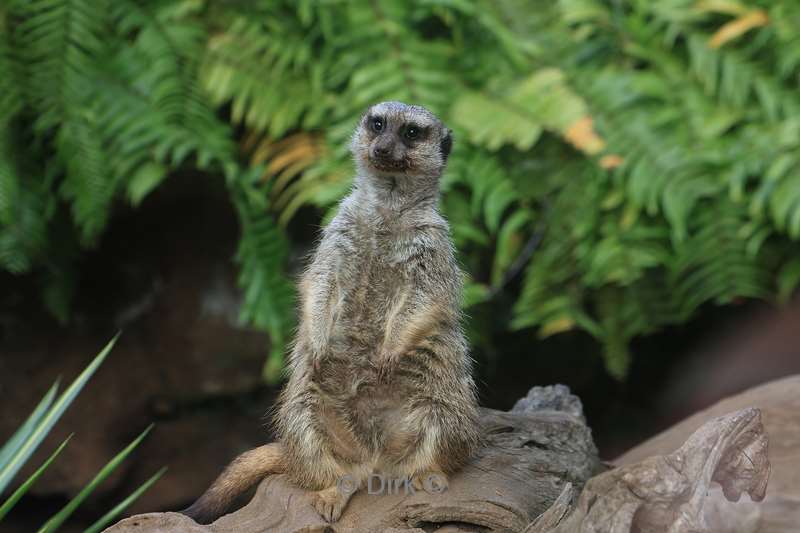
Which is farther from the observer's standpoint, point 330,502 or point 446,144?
point 446,144

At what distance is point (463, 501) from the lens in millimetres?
2613

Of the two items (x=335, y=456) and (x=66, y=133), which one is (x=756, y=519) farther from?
(x=66, y=133)

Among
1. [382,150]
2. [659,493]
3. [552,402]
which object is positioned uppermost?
[382,150]

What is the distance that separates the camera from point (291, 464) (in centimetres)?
278

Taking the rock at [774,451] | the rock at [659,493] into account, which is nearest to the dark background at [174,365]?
the rock at [774,451]

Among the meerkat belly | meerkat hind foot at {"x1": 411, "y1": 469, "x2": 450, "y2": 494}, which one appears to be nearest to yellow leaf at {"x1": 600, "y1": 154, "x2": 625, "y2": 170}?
the meerkat belly

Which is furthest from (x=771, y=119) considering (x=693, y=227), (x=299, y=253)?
(x=299, y=253)

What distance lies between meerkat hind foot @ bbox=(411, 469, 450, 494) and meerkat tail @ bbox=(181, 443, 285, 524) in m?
0.44

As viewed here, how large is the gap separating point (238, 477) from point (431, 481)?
604 millimetres

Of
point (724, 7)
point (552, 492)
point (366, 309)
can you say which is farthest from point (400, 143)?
point (724, 7)

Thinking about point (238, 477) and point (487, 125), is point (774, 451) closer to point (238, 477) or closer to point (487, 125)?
point (238, 477)

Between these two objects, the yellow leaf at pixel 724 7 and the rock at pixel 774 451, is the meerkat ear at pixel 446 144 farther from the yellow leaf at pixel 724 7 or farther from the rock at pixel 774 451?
the yellow leaf at pixel 724 7

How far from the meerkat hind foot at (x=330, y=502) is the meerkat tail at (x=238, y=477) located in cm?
25

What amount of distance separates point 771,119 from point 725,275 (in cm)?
74
